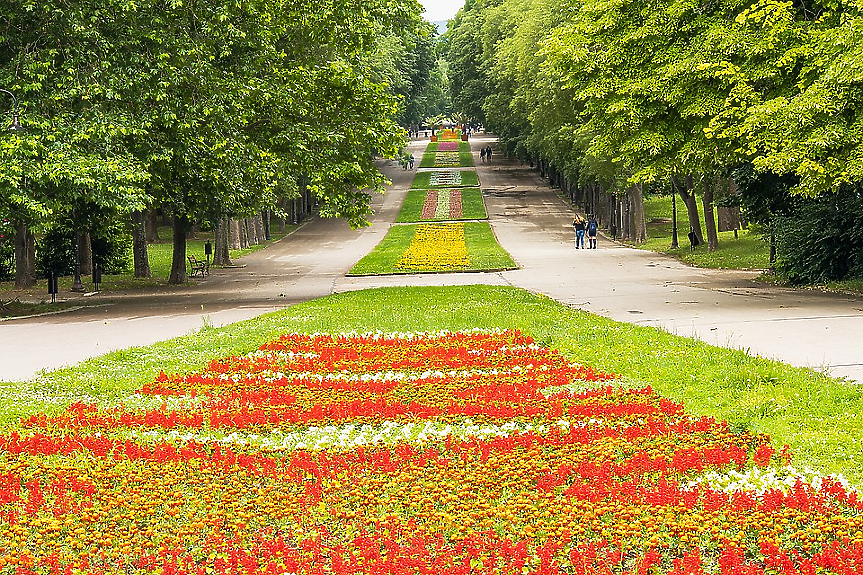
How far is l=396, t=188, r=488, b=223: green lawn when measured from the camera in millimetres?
65688

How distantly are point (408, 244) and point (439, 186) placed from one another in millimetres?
38408

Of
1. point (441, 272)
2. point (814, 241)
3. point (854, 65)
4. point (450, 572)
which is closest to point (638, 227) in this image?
point (441, 272)

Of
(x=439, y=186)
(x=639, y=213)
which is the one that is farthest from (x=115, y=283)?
(x=439, y=186)

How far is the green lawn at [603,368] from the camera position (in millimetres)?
8844

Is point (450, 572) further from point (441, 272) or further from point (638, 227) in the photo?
point (638, 227)

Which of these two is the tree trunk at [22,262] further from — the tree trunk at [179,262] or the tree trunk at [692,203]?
the tree trunk at [692,203]

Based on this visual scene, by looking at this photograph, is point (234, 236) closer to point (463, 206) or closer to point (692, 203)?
point (692, 203)

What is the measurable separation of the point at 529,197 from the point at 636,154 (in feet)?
184

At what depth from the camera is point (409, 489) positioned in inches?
289

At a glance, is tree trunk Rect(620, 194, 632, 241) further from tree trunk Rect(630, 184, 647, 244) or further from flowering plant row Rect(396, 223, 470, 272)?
flowering plant row Rect(396, 223, 470, 272)

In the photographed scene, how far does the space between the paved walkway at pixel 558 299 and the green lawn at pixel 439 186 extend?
35.6 m

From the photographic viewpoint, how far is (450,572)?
18.2 feet

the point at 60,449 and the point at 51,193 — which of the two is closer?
the point at 60,449

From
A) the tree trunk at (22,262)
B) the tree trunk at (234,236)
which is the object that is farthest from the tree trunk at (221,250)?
the tree trunk at (22,262)
